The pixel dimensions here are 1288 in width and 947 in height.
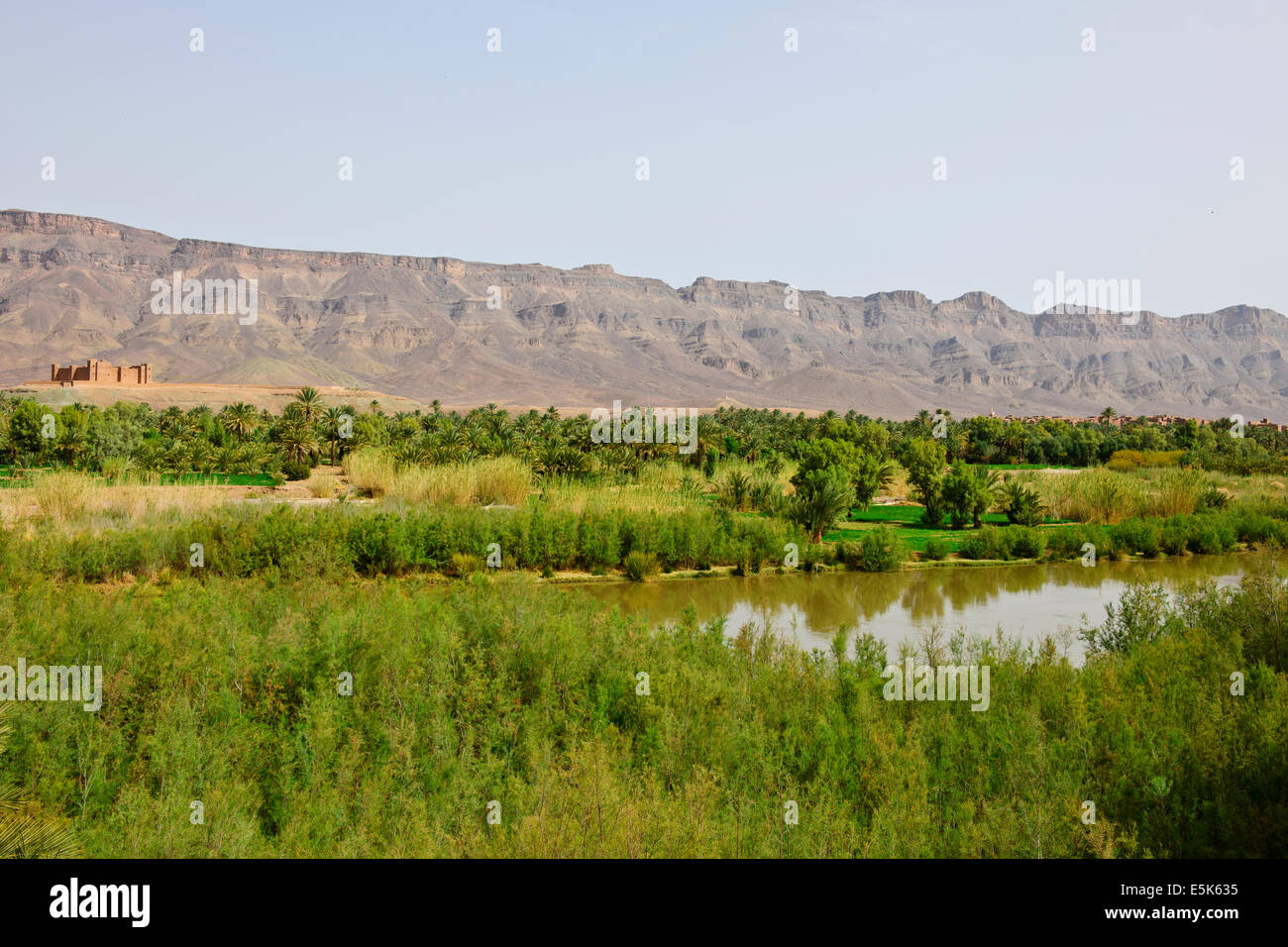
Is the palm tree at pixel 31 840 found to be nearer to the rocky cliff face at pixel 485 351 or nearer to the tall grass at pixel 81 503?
the tall grass at pixel 81 503

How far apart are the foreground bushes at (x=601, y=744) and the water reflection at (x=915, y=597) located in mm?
5840

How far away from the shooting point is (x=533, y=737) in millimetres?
7730

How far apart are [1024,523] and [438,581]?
20.5 meters

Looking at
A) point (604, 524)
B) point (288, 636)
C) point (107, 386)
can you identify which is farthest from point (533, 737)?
point (107, 386)

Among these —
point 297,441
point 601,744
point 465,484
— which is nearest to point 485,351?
point 297,441

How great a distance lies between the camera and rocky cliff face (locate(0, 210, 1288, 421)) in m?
139

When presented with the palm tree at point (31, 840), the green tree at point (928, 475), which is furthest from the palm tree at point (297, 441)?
the palm tree at point (31, 840)

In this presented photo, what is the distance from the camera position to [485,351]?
15638 centimetres

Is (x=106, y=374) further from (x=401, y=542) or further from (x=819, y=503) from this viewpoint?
(x=819, y=503)

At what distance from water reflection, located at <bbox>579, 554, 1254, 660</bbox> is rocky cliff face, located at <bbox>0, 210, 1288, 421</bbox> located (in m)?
106

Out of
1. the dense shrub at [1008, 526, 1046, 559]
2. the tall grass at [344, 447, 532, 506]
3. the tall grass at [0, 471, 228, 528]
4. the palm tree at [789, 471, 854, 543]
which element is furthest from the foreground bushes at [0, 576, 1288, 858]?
the tall grass at [344, 447, 532, 506]

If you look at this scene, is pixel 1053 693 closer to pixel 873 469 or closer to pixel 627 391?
pixel 873 469

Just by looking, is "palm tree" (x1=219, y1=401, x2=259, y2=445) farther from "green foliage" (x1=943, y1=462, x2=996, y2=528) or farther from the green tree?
"green foliage" (x1=943, y1=462, x2=996, y2=528)

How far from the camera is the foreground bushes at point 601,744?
19.9 feet
